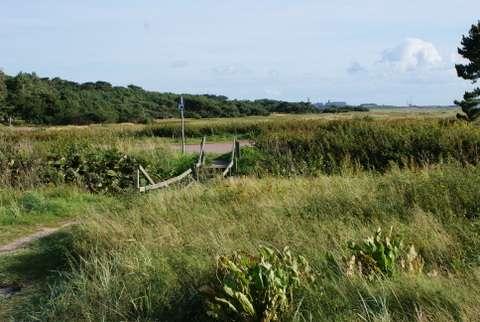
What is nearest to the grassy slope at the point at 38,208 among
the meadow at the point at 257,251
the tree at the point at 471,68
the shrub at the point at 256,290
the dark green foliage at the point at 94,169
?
the meadow at the point at 257,251

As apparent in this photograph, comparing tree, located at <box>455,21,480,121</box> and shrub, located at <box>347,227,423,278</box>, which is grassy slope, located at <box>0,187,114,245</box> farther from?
tree, located at <box>455,21,480,121</box>

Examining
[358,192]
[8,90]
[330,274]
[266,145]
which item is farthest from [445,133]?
[8,90]

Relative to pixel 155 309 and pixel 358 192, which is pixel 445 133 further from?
pixel 155 309

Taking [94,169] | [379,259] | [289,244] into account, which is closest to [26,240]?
[289,244]

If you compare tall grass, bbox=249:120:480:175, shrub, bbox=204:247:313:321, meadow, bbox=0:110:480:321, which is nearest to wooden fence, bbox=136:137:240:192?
tall grass, bbox=249:120:480:175

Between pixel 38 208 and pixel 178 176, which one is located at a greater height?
pixel 178 176

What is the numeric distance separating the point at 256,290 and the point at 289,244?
5.08ft

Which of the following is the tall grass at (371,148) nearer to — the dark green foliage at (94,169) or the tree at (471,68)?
the dark green foliage at (94,169)

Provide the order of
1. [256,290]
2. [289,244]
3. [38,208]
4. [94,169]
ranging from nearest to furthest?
[256,290] < [289,244] < [38,208] < [94,169]

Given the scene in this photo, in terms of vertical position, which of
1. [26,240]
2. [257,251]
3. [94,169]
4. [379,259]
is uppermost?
[379,259]

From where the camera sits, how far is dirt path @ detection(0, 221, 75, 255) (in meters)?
8.63

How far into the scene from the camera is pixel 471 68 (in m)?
40.4

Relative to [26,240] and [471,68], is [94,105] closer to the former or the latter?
[471,68]

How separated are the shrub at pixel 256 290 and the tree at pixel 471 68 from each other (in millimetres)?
38258
